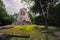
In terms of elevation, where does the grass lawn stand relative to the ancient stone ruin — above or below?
below

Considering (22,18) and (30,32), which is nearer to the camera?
(30,32)

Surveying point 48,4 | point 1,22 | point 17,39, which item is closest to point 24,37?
point 17,39

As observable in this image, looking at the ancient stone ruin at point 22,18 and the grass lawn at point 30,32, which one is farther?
the ancient stone ruin at point 22,18

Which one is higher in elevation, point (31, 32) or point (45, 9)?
point (45, 9)

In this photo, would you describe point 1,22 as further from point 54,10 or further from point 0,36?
point 0,36

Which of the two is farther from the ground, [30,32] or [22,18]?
[22,18]

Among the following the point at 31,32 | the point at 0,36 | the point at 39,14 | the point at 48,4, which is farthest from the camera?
the point at 39,14

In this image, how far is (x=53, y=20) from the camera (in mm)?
32062

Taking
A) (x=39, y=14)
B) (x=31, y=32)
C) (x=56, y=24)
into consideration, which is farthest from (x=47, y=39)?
(x=39, y=14)

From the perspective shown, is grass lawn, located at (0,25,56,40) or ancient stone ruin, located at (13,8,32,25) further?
ancient stone ruin, located at (13,8,32,25)

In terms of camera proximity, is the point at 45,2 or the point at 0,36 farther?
the point at 45,2

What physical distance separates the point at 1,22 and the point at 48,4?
10.8 metres

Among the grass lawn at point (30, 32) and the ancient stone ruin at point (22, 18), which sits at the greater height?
the ancient stone ruin at point (22, 18)

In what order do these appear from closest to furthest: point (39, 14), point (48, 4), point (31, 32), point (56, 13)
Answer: point (31, 32), point (48, 4), point (56, 13), point (39, 14)
